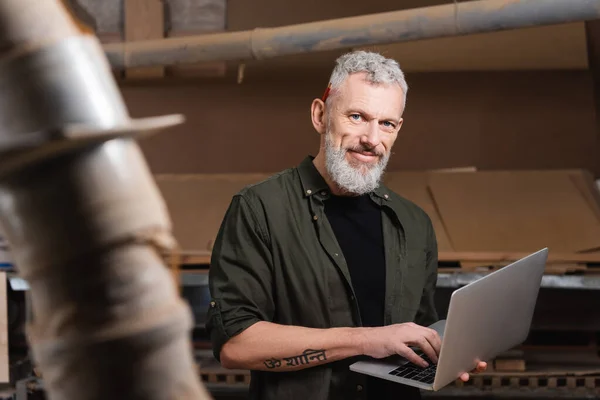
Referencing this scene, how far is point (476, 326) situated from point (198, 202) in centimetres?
184

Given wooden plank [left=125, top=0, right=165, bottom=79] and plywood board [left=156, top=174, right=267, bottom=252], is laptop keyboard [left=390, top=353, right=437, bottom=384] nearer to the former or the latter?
plywood board [left=156, top=174, right=267, bottom=252]

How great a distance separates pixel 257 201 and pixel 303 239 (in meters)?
0.16

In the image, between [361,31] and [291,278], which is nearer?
[291,278]

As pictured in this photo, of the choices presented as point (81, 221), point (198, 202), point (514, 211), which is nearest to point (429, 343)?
point (81, 221)

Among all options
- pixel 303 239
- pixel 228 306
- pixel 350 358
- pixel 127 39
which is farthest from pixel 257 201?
pixel 127 39

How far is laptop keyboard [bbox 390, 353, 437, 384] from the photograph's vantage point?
1689 mm

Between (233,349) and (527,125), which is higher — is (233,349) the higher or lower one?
the lower one

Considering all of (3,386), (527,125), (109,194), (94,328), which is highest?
(527,125)

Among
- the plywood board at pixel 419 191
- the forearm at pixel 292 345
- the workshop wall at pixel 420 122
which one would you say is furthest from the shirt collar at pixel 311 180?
the workshop wall at pixel 420 122

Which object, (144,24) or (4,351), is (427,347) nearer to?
(4,351)

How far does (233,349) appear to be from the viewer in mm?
1746

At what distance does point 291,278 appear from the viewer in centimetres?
182

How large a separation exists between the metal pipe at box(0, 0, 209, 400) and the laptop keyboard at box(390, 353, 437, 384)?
3.77 ft

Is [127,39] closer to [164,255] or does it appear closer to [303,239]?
[303,239]
